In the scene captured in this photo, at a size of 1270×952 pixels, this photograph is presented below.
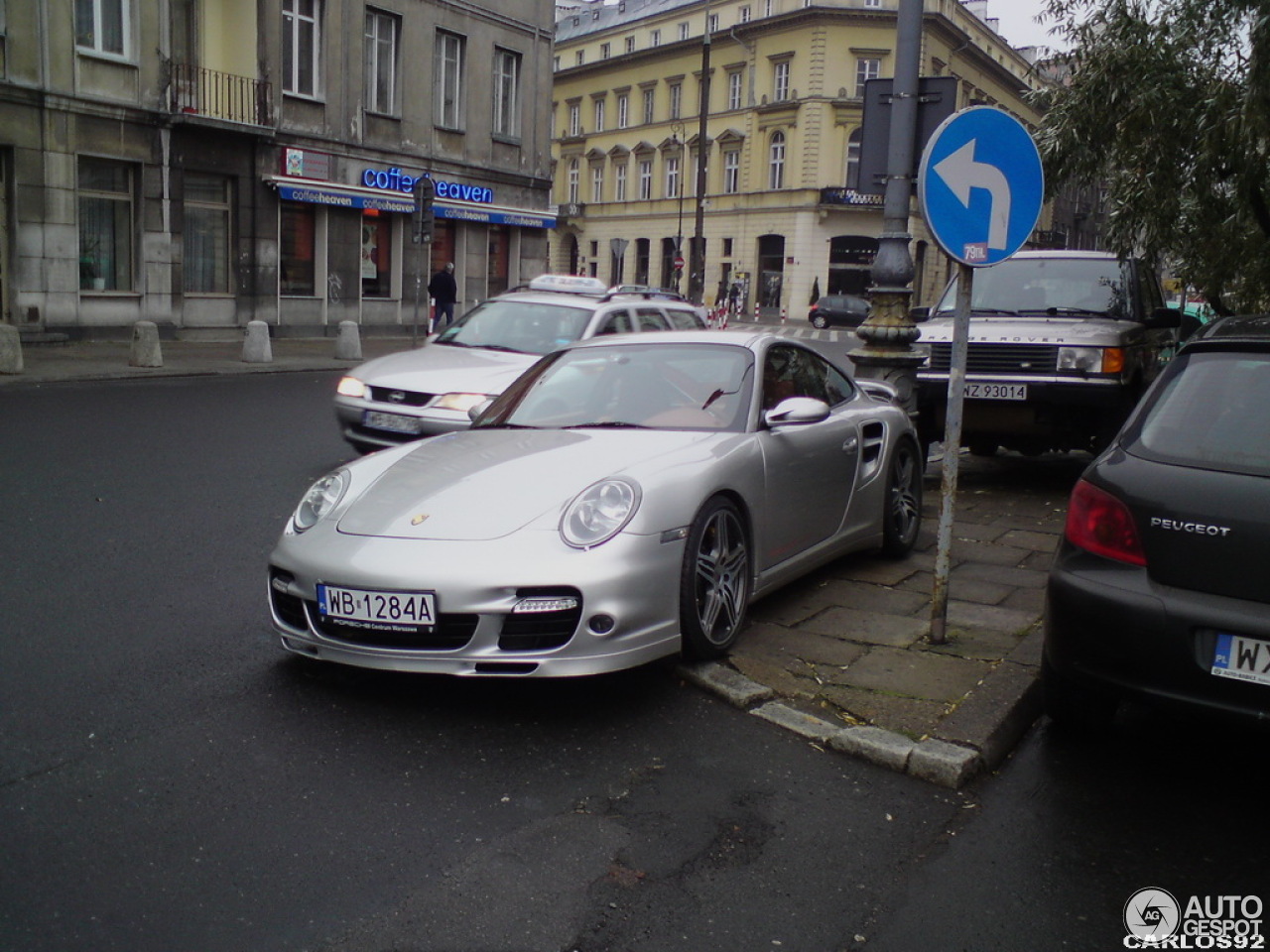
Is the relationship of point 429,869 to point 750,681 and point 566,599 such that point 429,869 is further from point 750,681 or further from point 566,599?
point 750,681

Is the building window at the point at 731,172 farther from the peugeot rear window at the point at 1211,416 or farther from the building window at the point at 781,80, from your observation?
the peugeot rear window at the point at 1211,416

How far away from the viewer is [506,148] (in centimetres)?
3250

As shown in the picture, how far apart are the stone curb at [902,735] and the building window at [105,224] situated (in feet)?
68.6

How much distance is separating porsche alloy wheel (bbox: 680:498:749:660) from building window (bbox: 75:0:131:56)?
2081cm

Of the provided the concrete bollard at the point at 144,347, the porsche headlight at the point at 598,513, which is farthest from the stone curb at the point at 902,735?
the concrete bollard at the point at 144,347

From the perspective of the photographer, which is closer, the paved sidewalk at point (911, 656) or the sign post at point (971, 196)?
the paved sidewalk at point (911, 656)

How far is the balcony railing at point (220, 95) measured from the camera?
23375mm

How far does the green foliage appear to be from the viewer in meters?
9.58

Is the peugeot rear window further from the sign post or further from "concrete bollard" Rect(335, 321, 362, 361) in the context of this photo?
"concrete bollard" Rect(335, 321, 362, 361)

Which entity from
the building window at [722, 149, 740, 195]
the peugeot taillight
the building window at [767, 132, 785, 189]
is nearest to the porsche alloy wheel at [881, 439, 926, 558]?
the peugeot taillight

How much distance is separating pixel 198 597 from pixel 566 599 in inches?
94.2

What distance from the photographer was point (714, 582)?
195 inches

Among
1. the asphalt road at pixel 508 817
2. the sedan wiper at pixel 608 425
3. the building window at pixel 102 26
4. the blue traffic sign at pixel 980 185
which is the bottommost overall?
the asphalt road at pixel 508 817

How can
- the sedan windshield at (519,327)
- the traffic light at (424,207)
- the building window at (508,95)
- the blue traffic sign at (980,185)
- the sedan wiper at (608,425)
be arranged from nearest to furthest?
the blue traffic sign at (980,185)
the sedan wiper at (608,425)
the sedan windshield at (519,327)
the traffic light at (424,207)
the building window at (508,95)
